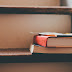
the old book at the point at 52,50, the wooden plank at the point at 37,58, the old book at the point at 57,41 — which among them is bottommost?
the wooden plank at the point at 37,58

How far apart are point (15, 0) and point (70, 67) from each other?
0.56 m

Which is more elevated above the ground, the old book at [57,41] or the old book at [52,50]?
the old book at [57,41]

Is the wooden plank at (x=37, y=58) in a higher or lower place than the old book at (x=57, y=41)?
lower

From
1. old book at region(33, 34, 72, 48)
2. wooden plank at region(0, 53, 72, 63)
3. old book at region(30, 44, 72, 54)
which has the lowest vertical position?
wooden plank at region(0, 53, 72, 63)

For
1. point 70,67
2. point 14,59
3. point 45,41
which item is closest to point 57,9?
point 45,41

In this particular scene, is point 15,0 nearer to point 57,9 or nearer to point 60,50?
point 57,9

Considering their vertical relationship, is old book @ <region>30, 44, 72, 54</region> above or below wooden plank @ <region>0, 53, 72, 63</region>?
above

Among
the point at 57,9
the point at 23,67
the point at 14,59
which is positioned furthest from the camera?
the point at 23,67

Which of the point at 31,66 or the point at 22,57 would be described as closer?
the point at 22,57

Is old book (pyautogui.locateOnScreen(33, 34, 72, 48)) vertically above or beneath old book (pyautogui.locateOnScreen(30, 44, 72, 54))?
above

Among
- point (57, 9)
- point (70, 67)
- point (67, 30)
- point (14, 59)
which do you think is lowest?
point (70, 67)

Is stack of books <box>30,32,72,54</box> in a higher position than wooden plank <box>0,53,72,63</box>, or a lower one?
higher

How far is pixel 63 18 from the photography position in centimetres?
104

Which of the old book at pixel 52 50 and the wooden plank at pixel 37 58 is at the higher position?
the old book at pixel 52 50
